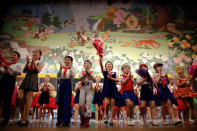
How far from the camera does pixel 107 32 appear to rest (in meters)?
6.62

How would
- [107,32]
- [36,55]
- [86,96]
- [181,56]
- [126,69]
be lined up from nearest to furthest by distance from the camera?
[86,96]
[36,55]
[126,69]
[181,56]
[107,32]

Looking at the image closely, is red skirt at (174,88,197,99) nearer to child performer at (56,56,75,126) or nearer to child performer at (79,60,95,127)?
child performer at (79,60,95,127)

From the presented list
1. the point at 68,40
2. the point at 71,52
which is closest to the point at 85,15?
the point at 68,40

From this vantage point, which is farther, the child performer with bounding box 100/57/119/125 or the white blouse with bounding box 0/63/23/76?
the child performer with bounding box 100/57/119/125

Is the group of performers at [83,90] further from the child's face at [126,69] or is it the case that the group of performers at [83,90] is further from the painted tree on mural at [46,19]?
the painted tree on mural at [46,19]

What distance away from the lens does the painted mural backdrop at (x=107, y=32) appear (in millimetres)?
6266

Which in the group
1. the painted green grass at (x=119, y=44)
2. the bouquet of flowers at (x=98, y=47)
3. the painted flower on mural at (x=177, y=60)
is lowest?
the bouquet of flowers at (x=98, y=47)

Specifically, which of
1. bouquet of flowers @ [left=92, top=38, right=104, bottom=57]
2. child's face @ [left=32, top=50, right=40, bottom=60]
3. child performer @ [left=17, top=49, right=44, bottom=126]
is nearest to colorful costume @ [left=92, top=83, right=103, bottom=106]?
bouquet of flowers @ [left=92, top=38, right=104, bottom=57]

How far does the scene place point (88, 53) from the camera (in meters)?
6.63

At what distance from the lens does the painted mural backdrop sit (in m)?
6.27

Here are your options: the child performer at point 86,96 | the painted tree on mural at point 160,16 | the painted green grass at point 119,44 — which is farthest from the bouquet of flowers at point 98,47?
the painted tree on mural at point 160,16

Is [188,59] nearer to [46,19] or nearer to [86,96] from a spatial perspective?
[86,96]

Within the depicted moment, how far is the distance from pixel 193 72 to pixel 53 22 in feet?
19.3

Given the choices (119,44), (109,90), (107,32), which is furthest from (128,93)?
(107,32)
